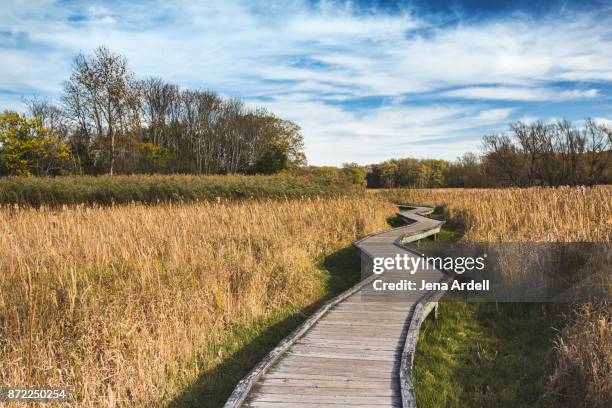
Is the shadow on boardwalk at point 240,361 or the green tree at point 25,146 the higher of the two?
the green tree at point 25,146

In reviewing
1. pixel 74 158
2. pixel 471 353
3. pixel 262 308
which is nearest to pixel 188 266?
pixel 262 308

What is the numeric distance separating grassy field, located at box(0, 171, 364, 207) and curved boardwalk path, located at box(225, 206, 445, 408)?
1050 cm

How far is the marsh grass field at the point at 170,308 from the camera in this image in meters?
3.57

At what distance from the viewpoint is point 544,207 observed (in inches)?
334

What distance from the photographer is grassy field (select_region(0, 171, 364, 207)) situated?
15250 millimetres

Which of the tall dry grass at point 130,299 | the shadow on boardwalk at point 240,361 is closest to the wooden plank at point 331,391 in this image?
the shadow on boardwalk at point 240,361

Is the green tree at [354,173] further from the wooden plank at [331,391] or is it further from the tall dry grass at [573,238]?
the wooden plank at [331,391]

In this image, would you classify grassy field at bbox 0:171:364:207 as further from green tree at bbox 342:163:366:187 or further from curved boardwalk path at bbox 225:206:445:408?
green tree at bbox 342:163:366:187

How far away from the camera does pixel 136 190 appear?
52.1 ft

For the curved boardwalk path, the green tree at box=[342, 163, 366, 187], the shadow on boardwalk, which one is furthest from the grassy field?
the green tree at box=[342, 163, 366, 187]

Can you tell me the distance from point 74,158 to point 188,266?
31545mm

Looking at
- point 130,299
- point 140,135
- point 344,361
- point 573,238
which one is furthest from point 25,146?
point 573,238

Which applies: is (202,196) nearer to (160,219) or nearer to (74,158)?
(160,219)

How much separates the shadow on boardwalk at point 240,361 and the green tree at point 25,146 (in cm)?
2707
